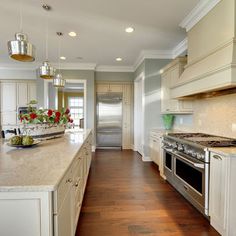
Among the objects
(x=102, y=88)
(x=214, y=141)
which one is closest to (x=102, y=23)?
(x=214, y=141)

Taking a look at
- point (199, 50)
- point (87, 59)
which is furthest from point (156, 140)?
point (87, 59)

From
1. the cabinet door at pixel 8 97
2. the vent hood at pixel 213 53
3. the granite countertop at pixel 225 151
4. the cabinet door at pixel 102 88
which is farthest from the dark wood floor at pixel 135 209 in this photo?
the cabinet door at pixel 8 97

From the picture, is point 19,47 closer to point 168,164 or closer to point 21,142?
point 21,142

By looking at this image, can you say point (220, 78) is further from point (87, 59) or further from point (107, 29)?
point (87, 59)

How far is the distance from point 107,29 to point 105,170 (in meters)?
2.99

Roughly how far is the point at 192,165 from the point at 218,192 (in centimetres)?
47

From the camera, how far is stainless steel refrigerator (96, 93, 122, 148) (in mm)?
6516

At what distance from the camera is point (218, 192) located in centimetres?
191

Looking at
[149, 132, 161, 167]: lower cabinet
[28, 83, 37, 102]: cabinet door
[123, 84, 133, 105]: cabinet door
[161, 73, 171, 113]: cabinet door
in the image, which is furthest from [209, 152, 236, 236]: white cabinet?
[28, 83, 37, 102]: cabinet door

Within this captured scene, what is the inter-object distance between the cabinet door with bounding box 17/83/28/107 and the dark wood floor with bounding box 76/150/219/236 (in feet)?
14.2

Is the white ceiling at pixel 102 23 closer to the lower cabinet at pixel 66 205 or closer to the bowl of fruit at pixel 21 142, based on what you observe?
the bowl of fruit at pixel 21 142

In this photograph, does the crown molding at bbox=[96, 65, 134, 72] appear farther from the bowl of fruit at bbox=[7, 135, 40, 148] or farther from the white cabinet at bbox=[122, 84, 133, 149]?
the bowl of fruit at bbox=[7, 135, 40, 148]

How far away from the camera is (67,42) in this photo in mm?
4234

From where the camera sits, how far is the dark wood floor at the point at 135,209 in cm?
202
